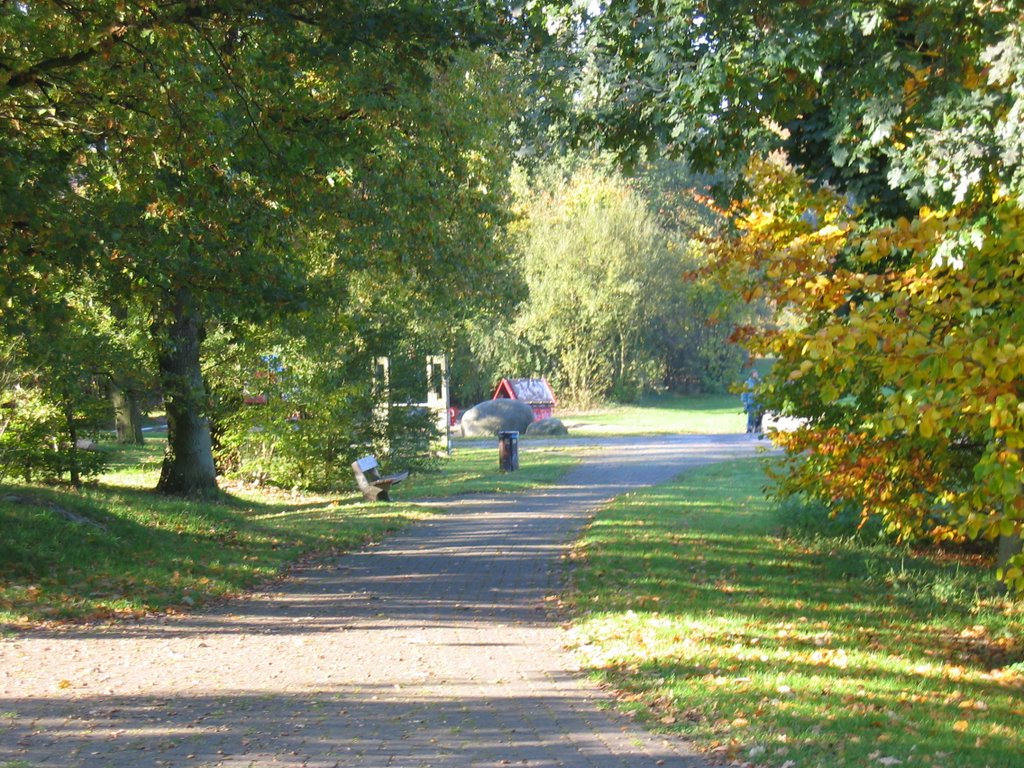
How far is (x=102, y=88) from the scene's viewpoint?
1191 centimetres

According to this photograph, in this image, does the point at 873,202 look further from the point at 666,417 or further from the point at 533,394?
the point at 666,417

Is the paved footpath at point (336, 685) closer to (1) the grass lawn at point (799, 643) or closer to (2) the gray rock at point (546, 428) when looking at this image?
(1) the grass lawn at point (799, 643)

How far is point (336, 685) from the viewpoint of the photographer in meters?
8.06

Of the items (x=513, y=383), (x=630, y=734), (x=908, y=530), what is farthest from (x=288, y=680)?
(x=513, y=383)

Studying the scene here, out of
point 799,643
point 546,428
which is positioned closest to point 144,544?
point 799,643

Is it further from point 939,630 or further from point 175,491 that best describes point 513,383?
point 939,630

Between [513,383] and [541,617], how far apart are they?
1294 inches

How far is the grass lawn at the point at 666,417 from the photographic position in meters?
41.7

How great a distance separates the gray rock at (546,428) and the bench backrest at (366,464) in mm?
17875

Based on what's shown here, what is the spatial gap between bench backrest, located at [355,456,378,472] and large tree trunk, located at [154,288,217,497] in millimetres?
2746

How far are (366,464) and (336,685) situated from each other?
1283 cm

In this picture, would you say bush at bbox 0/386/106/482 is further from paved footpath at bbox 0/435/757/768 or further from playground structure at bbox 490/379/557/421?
playground structure at bbox 490/379/557/421

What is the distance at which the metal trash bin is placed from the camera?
25.9 metres

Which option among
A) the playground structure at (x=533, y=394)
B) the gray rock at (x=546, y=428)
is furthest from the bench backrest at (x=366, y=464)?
the playground structure at (x=533, y=394)
